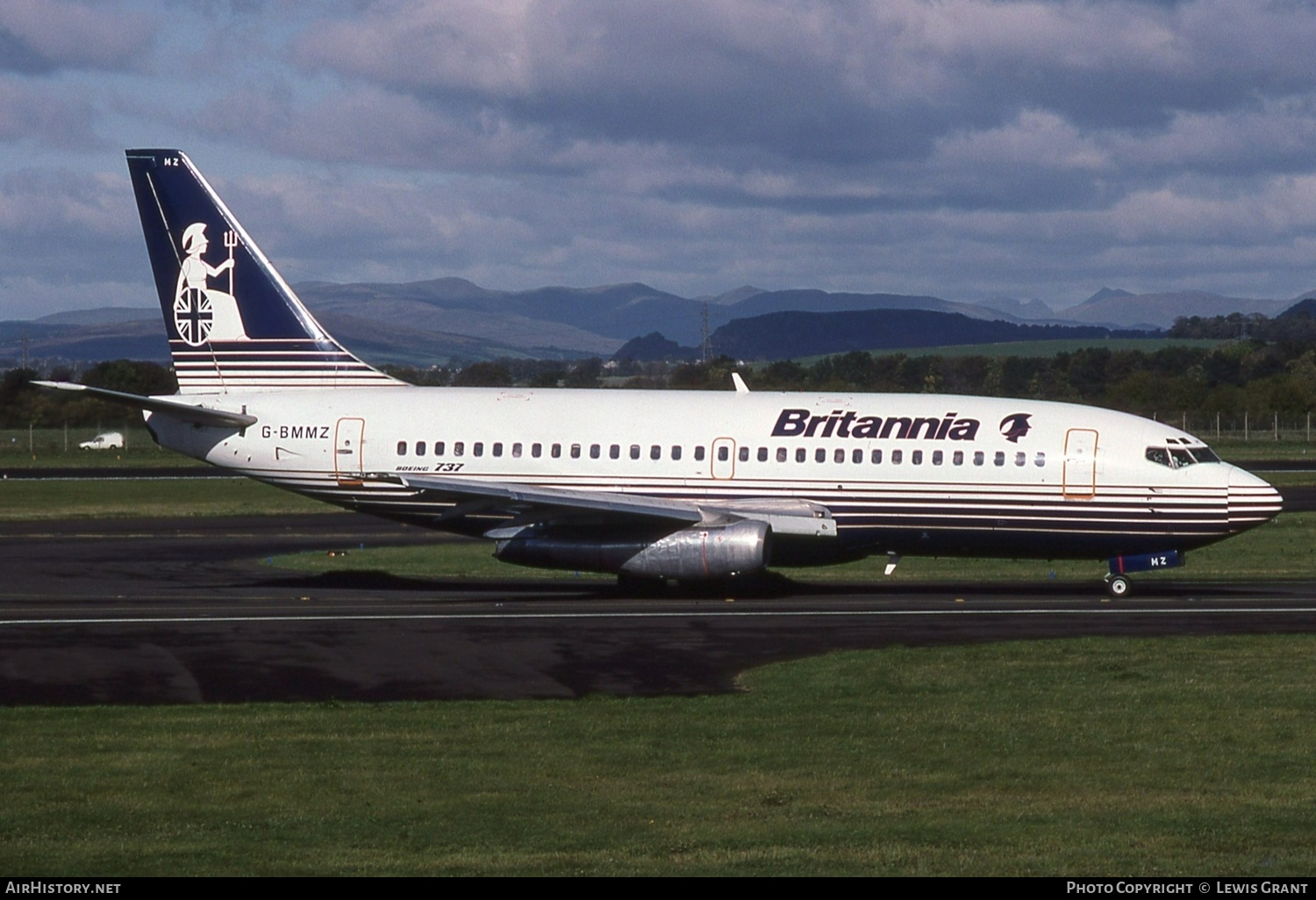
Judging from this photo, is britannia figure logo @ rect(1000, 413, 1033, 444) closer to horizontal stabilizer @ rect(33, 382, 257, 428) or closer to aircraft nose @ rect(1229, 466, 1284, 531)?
aircraft nose @ rect(1229, 466, 1284, 531)

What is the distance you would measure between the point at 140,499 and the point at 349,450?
94.6 feet

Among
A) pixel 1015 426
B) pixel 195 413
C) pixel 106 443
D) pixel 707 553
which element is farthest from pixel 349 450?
pixel 106 443

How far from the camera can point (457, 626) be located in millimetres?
25297

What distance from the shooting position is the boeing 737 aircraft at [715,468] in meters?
29.4

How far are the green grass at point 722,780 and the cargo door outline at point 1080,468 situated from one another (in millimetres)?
8853

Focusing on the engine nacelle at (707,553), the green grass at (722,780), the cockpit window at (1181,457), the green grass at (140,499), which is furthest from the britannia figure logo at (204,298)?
the cockpit window at (1181,457)

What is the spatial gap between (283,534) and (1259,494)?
89.1 feet

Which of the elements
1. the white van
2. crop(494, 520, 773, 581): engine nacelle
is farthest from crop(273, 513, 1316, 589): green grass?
the white van

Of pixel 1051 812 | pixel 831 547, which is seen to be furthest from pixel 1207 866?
pixel 831 547

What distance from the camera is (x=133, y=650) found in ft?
74.8

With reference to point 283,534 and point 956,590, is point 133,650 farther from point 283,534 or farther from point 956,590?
point 283,534

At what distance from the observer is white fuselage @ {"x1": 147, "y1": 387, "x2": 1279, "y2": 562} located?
29.5 m

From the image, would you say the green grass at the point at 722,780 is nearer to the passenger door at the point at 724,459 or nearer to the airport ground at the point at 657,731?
the airport ground at the point at 657,731

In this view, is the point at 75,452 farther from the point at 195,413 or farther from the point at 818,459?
the point at 818,459
